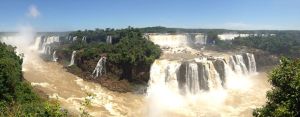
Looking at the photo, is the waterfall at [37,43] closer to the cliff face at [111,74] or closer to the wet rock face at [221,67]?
the cliff face at [111,74]

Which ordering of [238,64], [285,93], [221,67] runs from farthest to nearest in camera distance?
[238,64] < [221,67] < [285,93]

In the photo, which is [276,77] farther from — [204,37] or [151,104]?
[204,37]

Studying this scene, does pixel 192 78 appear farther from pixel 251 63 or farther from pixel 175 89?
pixel 251 63

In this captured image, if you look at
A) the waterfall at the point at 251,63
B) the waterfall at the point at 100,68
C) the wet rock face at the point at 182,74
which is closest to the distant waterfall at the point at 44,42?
the waterfall at the point at 100,68

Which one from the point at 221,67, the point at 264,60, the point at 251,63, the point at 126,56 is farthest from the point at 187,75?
the point at 264,60

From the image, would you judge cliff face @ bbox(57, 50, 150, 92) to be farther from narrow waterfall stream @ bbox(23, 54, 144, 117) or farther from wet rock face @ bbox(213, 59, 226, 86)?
wet rock face @ bbox(213, 59, 226, 86)

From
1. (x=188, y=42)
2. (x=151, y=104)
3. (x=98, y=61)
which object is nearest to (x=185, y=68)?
(x=151, y=104)

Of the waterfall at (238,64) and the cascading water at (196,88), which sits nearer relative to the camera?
the cascading water at (196,88)
